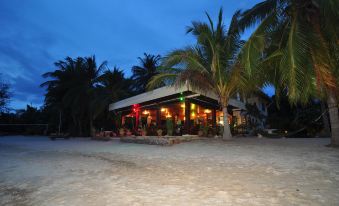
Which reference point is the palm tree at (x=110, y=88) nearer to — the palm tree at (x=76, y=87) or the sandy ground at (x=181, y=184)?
the palm tree at (x=76, y=87)

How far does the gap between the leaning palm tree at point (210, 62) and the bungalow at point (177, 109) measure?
67.0 inches

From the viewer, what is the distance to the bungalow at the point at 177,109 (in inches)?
573

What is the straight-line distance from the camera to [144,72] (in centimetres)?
3300

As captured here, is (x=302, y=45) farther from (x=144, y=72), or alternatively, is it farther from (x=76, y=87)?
(x=144, y=72)

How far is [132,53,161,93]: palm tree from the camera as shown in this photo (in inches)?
1277

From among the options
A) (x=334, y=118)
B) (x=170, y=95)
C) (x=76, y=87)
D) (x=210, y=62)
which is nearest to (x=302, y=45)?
(x=334, y=118)

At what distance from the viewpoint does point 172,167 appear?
554cm

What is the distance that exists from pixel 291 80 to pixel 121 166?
511 centimetres

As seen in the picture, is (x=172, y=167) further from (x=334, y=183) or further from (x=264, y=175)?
(x=334, y=183)

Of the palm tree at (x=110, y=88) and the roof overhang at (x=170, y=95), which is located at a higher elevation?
the palm tree at (x=110, y=88)

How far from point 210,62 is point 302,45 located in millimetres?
5579

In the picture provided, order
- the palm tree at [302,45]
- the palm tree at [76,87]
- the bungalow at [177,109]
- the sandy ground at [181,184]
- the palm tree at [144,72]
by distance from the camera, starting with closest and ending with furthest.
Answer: the sandy ground at [181,184] → the palm tree at [302,45] → the bungalow at [177,109] → the palm tree at [76,87] → the palm tree at [144,72]

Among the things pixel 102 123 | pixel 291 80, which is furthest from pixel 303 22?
pixel 102 123

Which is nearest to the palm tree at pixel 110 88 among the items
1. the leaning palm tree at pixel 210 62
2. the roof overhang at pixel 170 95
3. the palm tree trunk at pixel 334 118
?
the roof overhang at pixel 170 95
